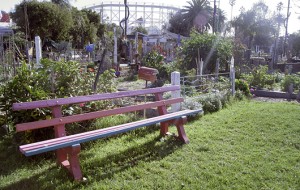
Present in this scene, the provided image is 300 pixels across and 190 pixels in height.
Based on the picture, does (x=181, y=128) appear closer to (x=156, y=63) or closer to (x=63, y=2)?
(x=156, y=63)

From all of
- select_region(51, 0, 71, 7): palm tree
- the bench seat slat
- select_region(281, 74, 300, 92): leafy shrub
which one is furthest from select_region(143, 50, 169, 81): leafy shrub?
select_region(51, 0, 71, 7): palm tree

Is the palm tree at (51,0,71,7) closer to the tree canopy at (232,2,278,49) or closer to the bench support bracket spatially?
the tree canopy at (232,2,278,49)

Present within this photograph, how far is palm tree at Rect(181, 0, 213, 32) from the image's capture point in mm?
49500

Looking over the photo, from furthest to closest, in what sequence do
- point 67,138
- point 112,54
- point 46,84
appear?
point 112,54 → point 46,84 → point 67,138

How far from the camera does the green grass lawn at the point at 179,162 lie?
3.22m

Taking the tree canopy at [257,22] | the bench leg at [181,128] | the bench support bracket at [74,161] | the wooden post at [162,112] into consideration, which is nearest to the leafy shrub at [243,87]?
the wooden post at [162,112]

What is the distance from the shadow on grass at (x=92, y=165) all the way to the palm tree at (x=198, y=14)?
1855 inches

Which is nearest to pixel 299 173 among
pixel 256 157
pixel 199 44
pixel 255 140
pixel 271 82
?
pixel 256 157

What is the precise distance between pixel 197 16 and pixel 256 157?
48.3 metres

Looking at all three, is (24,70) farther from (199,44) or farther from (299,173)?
(199,44)

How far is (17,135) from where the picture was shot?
449 cm

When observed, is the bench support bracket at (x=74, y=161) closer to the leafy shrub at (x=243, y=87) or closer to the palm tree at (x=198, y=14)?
the leafy shrub at (x=243, y=87)

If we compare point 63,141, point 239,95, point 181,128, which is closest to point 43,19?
point 239,95

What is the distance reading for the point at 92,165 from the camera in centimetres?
364
